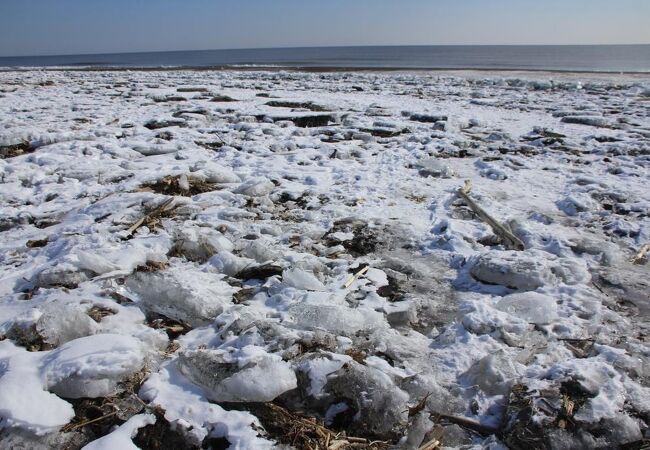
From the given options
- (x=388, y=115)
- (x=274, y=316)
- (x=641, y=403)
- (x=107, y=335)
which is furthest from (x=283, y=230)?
(x=388, y=115)

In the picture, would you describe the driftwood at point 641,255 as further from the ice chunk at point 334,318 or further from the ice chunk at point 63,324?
the ice chunk at point 63,324

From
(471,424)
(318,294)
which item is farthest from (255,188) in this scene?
(471,424)

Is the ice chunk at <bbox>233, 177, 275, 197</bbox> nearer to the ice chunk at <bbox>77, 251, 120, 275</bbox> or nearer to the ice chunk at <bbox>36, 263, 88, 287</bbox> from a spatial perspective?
the ice chunk at <bbox>77, 251, 120, 275</bbox>

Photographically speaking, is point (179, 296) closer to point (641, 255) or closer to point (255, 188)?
point (255, 188)

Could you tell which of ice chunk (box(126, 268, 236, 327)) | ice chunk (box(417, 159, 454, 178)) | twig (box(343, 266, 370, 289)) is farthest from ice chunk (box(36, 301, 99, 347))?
ice chunk (box(417, 159, 454, 178))

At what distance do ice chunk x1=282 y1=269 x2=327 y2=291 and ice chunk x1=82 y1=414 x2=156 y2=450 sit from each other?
1140 millimetres

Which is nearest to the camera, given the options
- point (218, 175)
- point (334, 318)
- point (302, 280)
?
point (334, 318)

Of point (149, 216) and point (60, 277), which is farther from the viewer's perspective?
point (149, 216)

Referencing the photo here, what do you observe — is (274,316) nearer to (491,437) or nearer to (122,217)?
(491,437)

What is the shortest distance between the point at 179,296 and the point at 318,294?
2.55 ft

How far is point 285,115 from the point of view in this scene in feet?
27.2

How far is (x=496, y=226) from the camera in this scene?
3.46 meters

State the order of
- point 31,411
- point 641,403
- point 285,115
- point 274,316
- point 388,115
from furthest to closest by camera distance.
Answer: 1. point 388,115
2. point 285,115
3. point 274,316
4. point 641,403
5. point 31,411

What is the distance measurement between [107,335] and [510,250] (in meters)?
2.67
